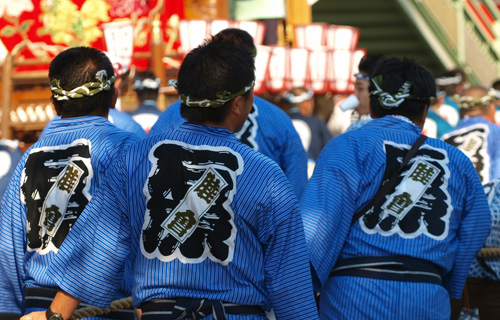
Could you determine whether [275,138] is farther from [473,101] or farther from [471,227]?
[473,101]

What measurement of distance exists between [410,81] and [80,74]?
149 centimetres

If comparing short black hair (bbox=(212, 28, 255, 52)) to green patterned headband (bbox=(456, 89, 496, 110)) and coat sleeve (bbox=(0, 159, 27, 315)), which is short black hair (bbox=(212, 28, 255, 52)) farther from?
green patterned headband (bbox=(456, 89, 496, 110))

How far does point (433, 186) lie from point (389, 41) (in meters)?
14.8

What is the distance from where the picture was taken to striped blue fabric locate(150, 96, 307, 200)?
4707 millimetres

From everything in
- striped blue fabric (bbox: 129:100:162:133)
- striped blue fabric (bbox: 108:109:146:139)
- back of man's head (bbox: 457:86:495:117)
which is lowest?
striped blue fabric (bbox: 129:100:162:133)

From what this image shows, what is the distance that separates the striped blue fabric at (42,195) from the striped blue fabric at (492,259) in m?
2.23

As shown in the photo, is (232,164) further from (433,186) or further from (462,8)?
(462,8)

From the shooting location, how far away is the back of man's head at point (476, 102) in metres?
6.64

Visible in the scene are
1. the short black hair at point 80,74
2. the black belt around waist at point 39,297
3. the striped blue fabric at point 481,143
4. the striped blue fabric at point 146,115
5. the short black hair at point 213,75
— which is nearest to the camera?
the short black hair at point 213,75

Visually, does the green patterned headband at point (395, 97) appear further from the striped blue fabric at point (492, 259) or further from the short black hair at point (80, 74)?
the striped blue fabric at point (492, 259)

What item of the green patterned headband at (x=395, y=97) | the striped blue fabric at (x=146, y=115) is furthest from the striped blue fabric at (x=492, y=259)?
the striped blue fabric at (x=146, y=115)

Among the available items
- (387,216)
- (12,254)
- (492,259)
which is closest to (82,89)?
(12,254)

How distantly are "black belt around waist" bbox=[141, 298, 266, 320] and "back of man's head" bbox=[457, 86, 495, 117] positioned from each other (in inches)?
175

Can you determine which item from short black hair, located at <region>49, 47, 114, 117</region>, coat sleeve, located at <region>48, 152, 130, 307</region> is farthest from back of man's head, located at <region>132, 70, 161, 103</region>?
coat sleeve, located at <region>48, 152, 130, 307</region>
